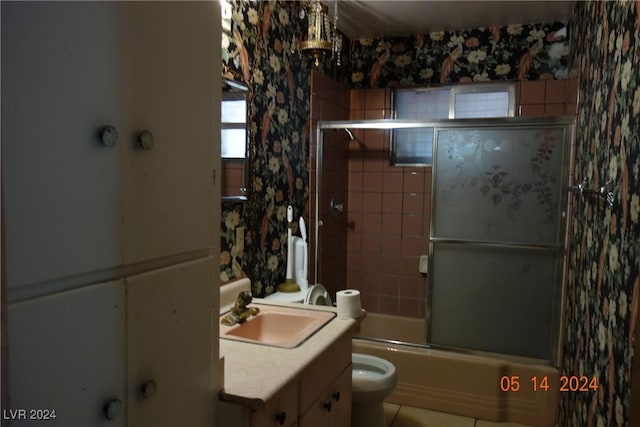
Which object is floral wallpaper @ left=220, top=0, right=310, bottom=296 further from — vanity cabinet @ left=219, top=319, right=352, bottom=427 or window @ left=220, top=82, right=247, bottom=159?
vanity cabinet @ left=219, top=319, right=352, bottom=427

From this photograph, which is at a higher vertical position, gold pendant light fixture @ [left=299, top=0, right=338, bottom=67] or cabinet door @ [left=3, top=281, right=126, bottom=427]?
gold pendant light fixture @ [left=299, top=0, right=338, bottom=67]

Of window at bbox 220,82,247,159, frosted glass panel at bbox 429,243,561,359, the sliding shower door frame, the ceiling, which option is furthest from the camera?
the ceiling

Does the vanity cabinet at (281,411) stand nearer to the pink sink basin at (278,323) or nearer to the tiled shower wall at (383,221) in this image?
the pink sink basin at (278,323)

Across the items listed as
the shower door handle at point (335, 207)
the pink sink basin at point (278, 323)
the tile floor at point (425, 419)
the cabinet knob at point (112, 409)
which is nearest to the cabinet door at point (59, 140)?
the cabinet knob at point (112, 409)

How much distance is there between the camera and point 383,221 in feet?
11.8

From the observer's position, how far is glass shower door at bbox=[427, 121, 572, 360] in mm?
2637

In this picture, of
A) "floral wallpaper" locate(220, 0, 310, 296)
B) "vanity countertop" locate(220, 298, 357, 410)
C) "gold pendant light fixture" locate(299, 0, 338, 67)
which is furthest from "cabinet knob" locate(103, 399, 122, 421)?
"gold pendant light fixture" locate(299, 0, 338, 67)

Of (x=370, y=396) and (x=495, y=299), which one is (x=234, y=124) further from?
(x=495, y=299)

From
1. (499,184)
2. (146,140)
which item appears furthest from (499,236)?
(146,140)

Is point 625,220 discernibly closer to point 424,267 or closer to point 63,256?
point 63,256

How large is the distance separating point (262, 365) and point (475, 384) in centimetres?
182

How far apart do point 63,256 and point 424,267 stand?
9.97ft
